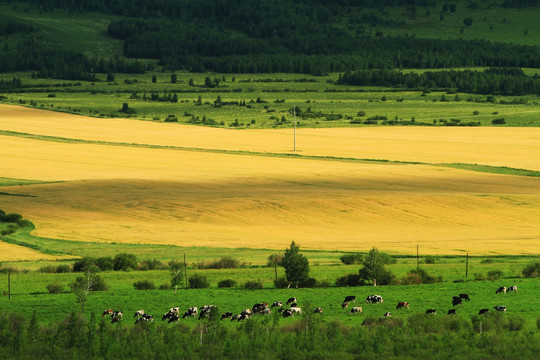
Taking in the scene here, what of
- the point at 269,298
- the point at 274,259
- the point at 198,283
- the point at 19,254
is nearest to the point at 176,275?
the point at 198,283

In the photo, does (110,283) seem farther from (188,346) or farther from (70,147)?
(70,147)

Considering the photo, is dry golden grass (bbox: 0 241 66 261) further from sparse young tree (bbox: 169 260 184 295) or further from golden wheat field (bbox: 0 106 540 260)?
sparse young tree (bbox: 169 260 184 295)

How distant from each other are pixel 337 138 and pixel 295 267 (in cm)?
8825

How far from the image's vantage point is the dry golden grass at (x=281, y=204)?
226 ft

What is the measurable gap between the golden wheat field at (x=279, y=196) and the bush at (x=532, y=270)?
7.80 meters

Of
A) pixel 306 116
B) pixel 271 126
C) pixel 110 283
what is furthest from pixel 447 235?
pixel 306 116

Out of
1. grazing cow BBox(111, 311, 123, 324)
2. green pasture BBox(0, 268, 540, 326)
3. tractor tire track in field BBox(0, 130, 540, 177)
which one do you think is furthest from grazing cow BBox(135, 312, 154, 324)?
tractor tire track in field BBox(0, 130, 540, 177)

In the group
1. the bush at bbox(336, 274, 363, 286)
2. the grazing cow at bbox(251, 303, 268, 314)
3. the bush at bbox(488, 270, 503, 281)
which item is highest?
the bush at bbox(488, 270, 503, 281)

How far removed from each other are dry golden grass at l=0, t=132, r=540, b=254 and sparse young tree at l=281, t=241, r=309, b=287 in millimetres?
13219

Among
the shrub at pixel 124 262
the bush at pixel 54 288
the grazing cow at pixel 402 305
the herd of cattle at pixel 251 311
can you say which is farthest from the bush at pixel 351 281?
the bush at pixel 54 288

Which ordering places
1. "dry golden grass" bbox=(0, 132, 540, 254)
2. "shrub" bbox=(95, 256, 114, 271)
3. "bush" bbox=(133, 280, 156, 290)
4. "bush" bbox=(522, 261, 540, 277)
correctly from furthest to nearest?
"dry golden grass" bbox=(0, 132, 540, 254) < "shrub" bbox=(95, 256, 114, 271) < "bush" bbox=(522, 261, 540, 277) < "bush" bbox=(133, 280, 156, 290)

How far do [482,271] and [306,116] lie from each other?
4502 inches

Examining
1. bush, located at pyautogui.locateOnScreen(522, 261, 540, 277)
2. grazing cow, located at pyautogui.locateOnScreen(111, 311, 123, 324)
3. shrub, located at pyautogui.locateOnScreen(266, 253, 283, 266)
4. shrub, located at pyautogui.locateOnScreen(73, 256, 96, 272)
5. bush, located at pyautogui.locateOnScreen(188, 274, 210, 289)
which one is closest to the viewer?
grazing cow, located at pyautogui.locateOnScreen(111, 311, 123, 324)

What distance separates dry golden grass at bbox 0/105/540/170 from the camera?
119m
